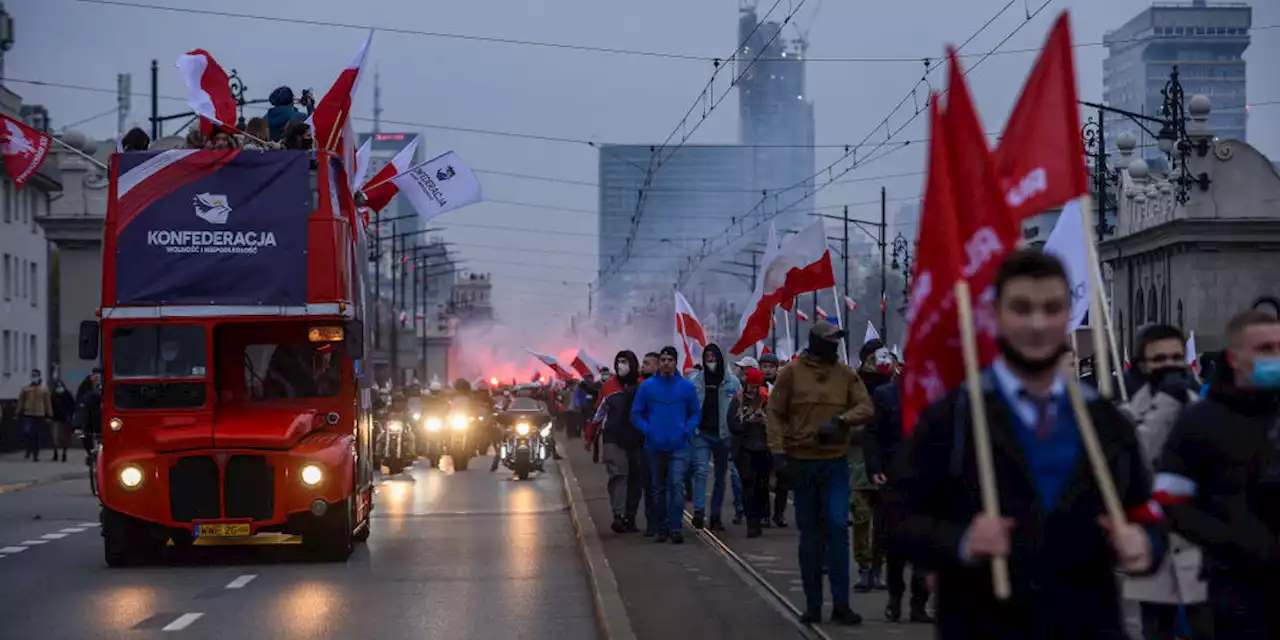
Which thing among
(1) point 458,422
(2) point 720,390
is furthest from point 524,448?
(2) point 720,390

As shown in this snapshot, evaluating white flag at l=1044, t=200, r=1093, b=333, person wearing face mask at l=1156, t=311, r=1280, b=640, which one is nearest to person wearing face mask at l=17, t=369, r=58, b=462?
white flag at l=1044, t=200, r=1093, b=333

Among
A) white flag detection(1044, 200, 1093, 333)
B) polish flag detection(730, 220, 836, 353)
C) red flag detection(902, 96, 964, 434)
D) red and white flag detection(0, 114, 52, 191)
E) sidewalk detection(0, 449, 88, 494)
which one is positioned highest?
red and white flag detection(0, 114, 52, 191)

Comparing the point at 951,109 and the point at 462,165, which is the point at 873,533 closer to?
the point at 951,109

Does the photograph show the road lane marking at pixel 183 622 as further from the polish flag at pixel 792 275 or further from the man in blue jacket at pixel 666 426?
the polish flag at pixel 792 275

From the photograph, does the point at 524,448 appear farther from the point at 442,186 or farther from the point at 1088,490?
the point at 1088,490

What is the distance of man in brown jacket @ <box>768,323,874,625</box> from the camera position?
12.7 meters

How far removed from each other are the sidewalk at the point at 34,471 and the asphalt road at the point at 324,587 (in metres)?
9.82

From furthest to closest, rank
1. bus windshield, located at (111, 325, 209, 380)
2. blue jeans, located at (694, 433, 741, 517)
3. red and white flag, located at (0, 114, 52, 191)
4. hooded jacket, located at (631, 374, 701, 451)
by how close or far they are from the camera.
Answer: red and white flag, located at (0, 114, 52, 191)
blue jeans, located at (694, 433, 741, 517)
hooded jacket, located at (631, 374, 701, 451)
bus windshield, located at (111, 325, 209, 380)

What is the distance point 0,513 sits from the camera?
1083 inches

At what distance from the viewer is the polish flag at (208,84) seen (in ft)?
69.7

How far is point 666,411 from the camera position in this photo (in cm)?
2016

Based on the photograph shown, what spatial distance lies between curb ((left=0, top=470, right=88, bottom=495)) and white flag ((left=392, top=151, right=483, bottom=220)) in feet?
35.2

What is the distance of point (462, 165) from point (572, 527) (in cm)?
518

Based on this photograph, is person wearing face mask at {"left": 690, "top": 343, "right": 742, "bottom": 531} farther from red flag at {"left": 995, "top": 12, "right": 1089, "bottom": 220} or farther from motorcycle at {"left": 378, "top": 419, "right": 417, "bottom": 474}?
motorcycle at {"left": 378, "top": 419, "right": 417, "bottom": 474}
